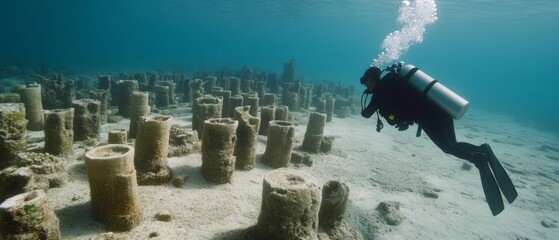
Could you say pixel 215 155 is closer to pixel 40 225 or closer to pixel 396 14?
pixel 40 225

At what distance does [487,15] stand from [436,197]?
124ft

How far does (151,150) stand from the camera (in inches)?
213

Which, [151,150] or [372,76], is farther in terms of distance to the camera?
[372,76]

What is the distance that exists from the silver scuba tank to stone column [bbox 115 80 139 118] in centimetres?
966

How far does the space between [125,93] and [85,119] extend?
13.0ft

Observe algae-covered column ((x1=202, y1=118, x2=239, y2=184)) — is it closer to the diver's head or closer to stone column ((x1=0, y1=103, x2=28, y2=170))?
the diver's head

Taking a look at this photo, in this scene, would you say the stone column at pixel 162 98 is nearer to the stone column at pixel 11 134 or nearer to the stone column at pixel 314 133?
the stone column at pixel 314 133

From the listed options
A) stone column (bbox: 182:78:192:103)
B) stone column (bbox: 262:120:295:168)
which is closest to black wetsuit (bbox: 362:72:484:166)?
stone column (bbox: 262:120:295:168)

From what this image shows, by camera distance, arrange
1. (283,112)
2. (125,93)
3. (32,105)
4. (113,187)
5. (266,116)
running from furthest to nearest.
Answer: (125,93)
(283,112)
(266,116)
(32,105)
(113,187)

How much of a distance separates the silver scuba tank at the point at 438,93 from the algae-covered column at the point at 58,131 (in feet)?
23.8

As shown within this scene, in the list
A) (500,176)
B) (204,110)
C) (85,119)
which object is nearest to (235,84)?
(204,110)

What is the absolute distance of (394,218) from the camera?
7.12m

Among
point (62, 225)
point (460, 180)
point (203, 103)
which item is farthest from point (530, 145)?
point (62, 225)

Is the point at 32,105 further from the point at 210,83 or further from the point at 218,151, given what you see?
the point at 210,83
